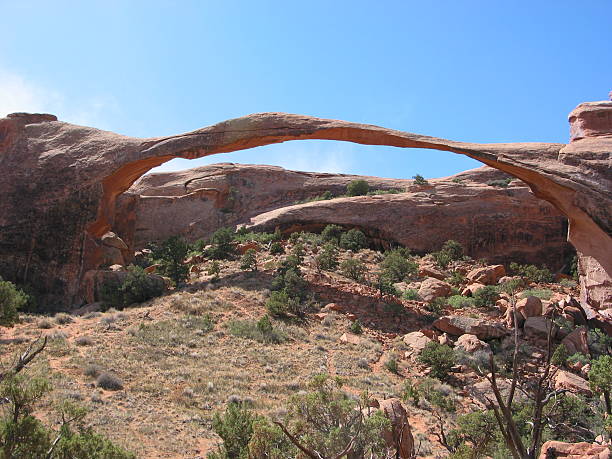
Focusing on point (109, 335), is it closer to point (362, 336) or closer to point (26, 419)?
point (362, 336)

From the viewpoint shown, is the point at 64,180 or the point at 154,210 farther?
the point at 154,210

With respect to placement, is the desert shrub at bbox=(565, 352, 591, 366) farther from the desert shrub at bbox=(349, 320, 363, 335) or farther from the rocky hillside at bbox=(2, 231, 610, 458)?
the desert shrub at bbox=(349, 320, 363, 335)

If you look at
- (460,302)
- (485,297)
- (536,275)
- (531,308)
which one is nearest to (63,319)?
(460,302)

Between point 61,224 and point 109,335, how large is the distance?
668 centimetres

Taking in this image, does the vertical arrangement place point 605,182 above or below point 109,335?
above

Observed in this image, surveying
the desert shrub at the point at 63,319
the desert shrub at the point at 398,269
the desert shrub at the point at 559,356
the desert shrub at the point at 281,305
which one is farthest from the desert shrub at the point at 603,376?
the desert shrub at the point at 63,319

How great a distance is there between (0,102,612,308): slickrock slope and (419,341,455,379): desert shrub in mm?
6034

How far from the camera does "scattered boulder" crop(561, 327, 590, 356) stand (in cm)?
1257

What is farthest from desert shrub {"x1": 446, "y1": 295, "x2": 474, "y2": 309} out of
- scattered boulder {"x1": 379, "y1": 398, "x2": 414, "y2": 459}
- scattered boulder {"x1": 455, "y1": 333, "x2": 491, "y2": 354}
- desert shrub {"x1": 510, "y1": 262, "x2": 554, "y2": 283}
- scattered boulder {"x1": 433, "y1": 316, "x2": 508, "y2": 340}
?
scattered boulder {"x1": 379, "y1": 398, "x2": 414, "y2": 459}

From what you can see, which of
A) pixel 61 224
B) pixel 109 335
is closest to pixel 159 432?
pixel 109 335

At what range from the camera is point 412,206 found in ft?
81.7

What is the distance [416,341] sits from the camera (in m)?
13.3

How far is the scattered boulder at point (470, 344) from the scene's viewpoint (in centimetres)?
1254

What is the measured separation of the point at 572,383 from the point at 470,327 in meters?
3.32
